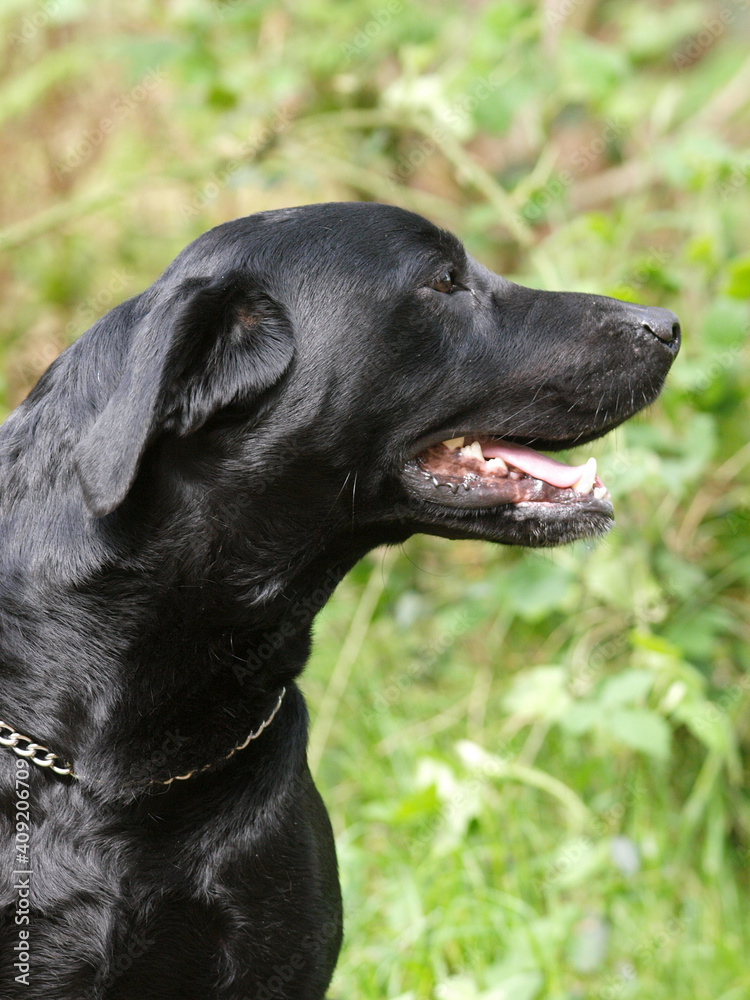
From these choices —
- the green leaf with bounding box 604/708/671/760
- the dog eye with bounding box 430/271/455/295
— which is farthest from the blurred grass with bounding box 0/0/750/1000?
the dog eye with bounding box 430/271/455/295

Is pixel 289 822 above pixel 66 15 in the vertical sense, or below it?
below

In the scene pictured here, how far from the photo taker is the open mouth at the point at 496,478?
7.06 feet

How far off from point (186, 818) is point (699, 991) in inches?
67.2

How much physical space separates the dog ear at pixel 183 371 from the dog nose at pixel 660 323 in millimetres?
774

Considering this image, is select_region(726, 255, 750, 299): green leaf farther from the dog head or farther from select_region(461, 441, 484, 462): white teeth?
select_region(461, 441, 484, 462): white teeth

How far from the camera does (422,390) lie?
2.12 m

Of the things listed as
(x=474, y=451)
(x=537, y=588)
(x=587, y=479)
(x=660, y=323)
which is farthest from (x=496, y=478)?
(x=537, y=588)

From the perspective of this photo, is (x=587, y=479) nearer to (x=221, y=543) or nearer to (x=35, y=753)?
(x=221, y=543)

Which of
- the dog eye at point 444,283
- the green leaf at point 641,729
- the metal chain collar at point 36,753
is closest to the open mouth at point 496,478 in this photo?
the dog eye at point 444,283

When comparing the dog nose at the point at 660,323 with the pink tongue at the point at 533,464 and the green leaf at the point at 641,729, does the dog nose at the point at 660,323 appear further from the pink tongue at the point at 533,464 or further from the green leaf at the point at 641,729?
the green leaf at the point at 641,729

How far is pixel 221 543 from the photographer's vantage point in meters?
2.01

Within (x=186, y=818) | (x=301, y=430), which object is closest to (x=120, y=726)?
(x=186, y=818)

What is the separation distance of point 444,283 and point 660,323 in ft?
1.58

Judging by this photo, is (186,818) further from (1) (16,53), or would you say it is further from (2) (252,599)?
(1) (16,53)
